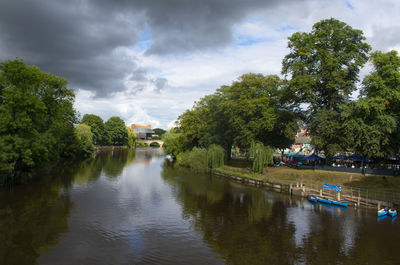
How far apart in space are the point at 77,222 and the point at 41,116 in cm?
1893

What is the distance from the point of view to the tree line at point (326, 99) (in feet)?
115

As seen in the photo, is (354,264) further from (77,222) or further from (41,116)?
(41,116)

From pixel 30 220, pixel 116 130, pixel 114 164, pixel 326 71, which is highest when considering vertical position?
pixel 326 71

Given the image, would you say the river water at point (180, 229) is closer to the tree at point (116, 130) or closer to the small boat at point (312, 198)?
the small boat at point (312, 198)

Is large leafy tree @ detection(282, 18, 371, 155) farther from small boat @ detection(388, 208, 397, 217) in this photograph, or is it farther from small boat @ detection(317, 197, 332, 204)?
small boat @ detection(388, 208, 397, 217)

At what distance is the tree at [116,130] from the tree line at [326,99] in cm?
8800

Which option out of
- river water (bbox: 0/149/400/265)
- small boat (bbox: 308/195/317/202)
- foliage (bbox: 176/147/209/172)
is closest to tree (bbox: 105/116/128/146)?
Answer: foliage (bbox: 176/147/209/172)

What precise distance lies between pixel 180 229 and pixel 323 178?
81.0 feet

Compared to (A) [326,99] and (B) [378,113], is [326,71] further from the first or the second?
(B) [378,113]

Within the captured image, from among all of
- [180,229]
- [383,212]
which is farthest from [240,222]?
[383,212]

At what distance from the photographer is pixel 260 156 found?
46.1 metres

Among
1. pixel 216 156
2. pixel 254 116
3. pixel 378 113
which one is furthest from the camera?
pixel 216 156

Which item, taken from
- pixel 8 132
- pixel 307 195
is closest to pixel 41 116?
pixel 8 132

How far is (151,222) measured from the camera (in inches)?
956
